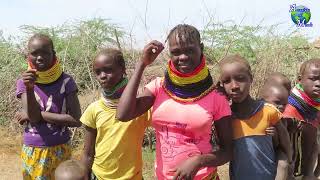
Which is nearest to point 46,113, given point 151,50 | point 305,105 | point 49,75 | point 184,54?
point 49,75

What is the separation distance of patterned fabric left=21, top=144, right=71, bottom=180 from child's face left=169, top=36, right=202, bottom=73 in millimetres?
1439

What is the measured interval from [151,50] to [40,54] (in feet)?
3.93

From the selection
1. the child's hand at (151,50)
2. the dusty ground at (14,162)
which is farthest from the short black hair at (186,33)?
the dusty ground at (14,162)

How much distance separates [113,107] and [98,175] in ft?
1.44

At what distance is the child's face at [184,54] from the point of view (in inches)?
85.7

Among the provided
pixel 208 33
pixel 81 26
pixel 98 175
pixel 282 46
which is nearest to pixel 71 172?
pixel 98 175

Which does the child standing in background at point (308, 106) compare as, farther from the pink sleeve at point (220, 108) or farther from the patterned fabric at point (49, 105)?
the patterned fabric at point (49, 105)

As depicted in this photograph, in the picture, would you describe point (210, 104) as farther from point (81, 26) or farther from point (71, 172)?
point (81, 26)

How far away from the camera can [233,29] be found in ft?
20.1

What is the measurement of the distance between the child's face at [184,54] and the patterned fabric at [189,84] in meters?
0.03

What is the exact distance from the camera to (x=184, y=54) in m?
2.18

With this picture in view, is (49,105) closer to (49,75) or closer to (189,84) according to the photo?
(49,75)

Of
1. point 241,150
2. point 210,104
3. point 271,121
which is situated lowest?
point 241,150

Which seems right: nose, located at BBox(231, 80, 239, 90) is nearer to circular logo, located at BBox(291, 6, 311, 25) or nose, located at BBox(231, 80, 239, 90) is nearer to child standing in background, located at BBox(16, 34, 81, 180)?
child standing in background, located at BBox(16, 34, 81, 180)
